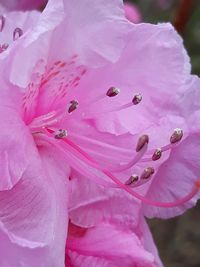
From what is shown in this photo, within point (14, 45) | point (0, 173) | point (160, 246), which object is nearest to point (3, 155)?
point (0, 173)

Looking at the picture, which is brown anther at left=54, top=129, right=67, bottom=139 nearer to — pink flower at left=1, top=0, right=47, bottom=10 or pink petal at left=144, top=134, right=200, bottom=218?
pink petal at left=144, top=134, right=200, bottom=218

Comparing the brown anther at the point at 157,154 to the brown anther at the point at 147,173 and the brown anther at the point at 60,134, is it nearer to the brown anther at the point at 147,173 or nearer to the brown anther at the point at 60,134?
the brown anther at the point at 147,173

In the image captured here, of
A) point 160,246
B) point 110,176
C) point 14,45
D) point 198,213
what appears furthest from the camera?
point 198,213

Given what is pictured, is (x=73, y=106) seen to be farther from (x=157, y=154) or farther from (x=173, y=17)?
(x=173, y=17)

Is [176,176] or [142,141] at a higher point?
[142,141]

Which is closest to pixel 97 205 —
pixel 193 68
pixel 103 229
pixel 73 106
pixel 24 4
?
pixel 103 229

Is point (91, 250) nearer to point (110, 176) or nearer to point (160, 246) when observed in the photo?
point (110, 176)

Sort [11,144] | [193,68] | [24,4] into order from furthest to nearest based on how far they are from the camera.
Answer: [193,68] → [24,4] → [11,144]
